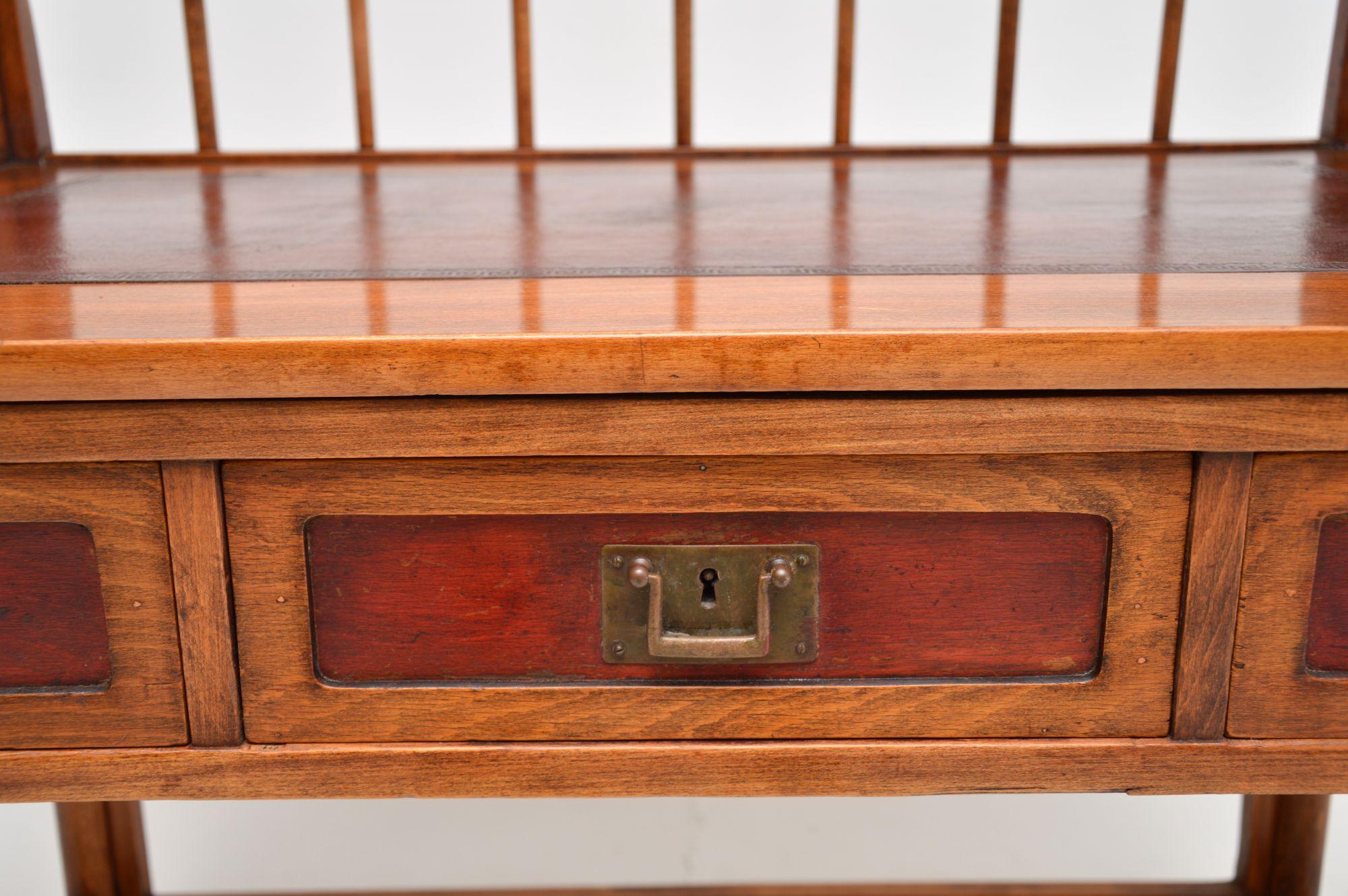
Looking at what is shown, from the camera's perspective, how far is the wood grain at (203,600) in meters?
0.64

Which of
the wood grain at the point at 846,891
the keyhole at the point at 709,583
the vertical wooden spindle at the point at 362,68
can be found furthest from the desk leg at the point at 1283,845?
the vertical wooden spindle at the point at 362,68

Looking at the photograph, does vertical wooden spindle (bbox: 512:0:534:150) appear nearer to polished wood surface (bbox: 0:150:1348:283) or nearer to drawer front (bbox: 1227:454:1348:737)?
polished wood surface (bbox: 0:150:1348:283)

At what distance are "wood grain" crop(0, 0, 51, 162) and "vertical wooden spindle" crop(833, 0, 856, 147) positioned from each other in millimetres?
774

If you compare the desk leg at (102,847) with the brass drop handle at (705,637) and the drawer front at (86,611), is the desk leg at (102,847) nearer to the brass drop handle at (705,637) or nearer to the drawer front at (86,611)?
the drawer front at (86,611)

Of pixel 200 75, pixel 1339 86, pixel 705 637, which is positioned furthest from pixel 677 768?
pixel 1339 86

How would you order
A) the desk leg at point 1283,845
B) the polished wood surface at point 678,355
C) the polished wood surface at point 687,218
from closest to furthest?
the polished wood surface at point 678,355 < the polished wood surface at point 687,218 < the desk leg at point 1283,845

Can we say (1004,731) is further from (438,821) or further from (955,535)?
(438,821)

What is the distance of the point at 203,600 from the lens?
0.65 meters

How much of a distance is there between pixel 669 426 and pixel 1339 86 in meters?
0.96

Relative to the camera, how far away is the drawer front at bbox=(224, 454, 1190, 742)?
641mm

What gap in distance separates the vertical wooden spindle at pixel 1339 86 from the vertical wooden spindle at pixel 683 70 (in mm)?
627

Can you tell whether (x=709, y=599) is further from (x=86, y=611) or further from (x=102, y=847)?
(x=102, y=847)

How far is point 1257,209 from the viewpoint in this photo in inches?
36.3

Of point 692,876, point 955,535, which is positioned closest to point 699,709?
point 955,535
